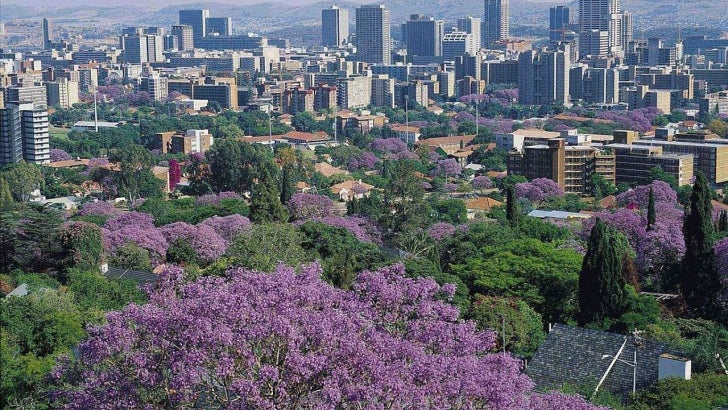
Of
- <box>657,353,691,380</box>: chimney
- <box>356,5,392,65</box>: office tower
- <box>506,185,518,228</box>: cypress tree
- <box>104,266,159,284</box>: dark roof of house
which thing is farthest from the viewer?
<box>356,5,392,65</box>: office tower

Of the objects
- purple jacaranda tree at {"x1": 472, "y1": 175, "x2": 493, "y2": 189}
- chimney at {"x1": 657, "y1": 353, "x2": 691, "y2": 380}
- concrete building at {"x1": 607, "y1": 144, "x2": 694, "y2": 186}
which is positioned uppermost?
chimney at {"x1": 657, "y1": 353, "x2": 691, "y2": 380}

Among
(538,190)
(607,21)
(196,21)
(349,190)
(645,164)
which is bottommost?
(349,190)

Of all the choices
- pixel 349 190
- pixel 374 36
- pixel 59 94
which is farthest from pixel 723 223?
pixel 374 36

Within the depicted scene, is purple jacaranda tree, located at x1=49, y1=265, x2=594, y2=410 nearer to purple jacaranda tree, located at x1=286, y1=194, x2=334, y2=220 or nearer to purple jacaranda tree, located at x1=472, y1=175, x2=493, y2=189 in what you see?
purple jacaranda tree, located at x1=286, y1=194, x2=334, y2=220

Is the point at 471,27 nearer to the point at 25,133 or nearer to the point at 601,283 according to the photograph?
the point at 25,133

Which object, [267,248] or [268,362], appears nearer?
[268,362]

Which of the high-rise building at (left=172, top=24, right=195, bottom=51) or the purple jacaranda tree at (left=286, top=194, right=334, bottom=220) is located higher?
the high-rise building at (left=172, top=24, right=195, bottom=51)

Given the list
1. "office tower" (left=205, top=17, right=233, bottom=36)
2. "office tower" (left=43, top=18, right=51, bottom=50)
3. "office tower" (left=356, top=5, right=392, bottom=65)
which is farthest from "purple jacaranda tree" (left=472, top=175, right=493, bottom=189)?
"office tower" (left=205, top=17, right=233, bottom=36)
